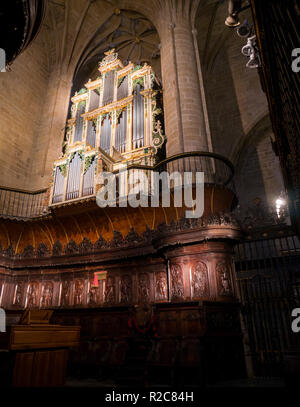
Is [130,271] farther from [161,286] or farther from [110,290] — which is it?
[161,286]

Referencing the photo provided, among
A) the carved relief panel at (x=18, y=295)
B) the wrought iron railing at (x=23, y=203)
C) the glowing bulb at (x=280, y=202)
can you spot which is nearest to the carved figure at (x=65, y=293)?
the carved relief panel at (x=18, y=295)

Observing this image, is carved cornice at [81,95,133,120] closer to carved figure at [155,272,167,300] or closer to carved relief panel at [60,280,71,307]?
carved relief panel at [60,280,71,307]

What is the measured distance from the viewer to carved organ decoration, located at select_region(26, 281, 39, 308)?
350 inches

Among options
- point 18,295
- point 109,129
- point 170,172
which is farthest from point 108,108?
point 18,295

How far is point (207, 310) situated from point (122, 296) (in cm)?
297

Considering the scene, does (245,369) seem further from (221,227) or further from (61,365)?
(61,365)

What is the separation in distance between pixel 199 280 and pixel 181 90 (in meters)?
6.89

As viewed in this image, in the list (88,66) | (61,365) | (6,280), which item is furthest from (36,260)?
(88,66)

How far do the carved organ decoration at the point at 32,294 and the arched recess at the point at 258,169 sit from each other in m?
8.87

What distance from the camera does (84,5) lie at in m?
15.3

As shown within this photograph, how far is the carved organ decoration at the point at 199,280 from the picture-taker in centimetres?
626

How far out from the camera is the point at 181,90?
33.3 feet

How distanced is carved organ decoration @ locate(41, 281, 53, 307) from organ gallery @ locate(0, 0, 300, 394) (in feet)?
0.13

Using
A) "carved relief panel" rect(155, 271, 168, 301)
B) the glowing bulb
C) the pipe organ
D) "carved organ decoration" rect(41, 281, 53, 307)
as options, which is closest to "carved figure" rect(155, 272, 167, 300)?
"carved relief panel" rect(155, 271, 168, 301)
